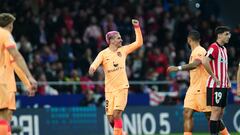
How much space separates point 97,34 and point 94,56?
0.98 meters

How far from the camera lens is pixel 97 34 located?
27891 mm

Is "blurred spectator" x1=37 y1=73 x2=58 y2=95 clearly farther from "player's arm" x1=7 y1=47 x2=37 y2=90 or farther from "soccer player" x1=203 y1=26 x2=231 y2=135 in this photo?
"player's arm" x1=7 y1=47 x2=37 y2=90

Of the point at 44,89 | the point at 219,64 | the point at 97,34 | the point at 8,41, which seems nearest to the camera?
the point at 8,41

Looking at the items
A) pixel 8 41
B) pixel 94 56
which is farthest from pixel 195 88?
pixel 94 56

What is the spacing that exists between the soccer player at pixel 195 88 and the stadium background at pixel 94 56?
6.54 m

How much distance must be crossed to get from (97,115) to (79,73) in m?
2.55

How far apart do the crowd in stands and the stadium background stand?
3 cm

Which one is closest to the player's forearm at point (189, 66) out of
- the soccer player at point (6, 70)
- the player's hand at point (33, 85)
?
the soccer player at point (6, 70)

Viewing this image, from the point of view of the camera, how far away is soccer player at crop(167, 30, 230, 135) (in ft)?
55.3

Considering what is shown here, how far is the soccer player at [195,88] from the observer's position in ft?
55.3

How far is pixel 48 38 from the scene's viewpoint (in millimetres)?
27219

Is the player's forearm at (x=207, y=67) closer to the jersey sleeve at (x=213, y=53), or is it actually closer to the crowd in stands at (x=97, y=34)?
the jersey sleeve at (x=213, y=53)

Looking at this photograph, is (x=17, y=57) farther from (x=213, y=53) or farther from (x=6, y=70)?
(x=213, y=53)

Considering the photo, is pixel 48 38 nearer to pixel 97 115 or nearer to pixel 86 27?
pixel 86 27
